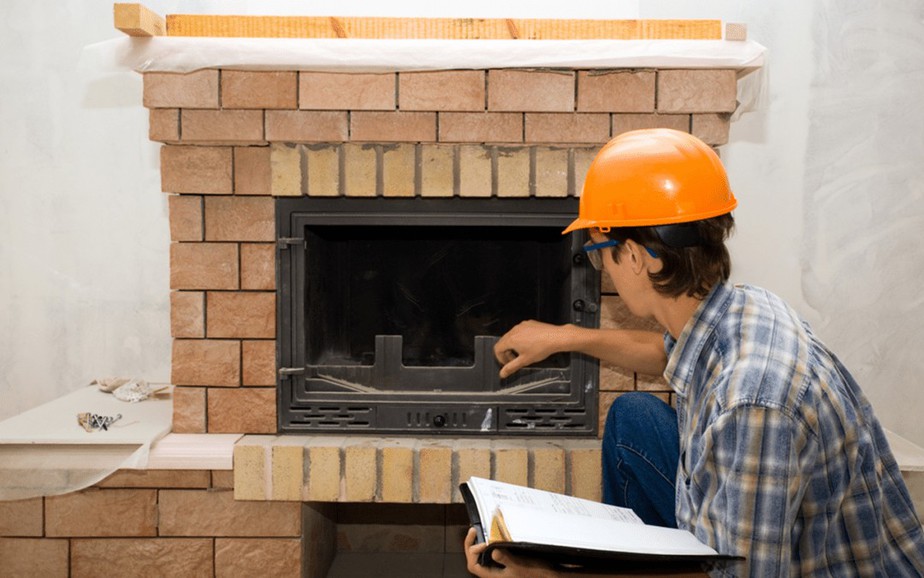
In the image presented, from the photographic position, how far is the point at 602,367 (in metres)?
1.99

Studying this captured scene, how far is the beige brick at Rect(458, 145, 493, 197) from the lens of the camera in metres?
1.93

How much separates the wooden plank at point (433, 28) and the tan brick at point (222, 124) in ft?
0.60

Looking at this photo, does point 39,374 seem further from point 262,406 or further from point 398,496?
point 398,496

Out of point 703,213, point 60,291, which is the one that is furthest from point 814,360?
point 60,291

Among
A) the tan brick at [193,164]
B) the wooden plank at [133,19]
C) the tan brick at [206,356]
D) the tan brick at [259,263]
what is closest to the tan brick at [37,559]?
→ the tan brick at [206,356]

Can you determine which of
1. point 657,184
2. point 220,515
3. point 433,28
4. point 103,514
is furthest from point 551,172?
point 103,514

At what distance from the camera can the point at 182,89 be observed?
6.19 ft

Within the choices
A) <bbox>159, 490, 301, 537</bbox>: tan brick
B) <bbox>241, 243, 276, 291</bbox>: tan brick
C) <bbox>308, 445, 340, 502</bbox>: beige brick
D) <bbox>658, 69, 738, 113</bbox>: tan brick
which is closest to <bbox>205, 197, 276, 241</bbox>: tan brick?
<bbox>241, 243, 276, 291</bbox>: tan brick

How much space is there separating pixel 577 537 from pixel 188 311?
4.20 feet

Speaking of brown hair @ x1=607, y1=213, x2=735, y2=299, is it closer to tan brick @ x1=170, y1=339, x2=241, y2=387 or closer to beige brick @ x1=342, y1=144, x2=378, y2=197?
beige brick @ x1=342, y1=144, x2=378, y2=197

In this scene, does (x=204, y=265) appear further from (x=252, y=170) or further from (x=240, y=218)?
(x=252, y=170)

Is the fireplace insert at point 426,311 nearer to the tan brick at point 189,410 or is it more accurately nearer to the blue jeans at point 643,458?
the tan brick at point 189,410

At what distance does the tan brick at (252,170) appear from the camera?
6.36ft

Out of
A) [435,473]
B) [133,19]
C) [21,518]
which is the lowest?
[21,518]
